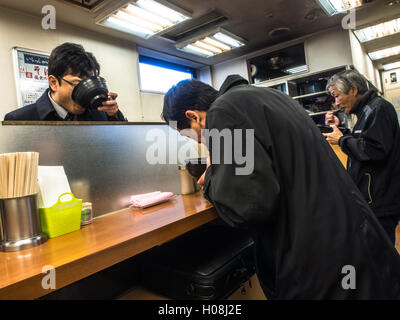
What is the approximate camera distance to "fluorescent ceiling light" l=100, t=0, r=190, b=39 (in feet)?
9.53

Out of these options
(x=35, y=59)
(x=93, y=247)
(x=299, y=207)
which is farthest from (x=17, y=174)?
(x=35, y=59)

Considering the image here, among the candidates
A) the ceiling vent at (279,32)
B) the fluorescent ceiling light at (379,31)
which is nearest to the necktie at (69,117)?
the ceiling vent at (279,32)

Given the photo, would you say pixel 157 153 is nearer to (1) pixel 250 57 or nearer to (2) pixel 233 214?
(2) pixel 233 214

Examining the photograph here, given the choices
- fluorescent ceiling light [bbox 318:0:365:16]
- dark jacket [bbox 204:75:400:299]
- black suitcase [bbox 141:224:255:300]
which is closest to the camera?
dark jacket [bbox 204:75:400:299]

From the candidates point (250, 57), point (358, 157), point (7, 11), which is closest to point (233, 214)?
point (358, 157)

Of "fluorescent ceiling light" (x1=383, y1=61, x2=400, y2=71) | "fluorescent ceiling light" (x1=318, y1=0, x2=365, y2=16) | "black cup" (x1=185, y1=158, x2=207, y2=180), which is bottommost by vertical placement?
"black cup" (x1=185, y1=158, x2=207, y2=180)

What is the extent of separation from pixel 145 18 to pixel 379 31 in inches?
157

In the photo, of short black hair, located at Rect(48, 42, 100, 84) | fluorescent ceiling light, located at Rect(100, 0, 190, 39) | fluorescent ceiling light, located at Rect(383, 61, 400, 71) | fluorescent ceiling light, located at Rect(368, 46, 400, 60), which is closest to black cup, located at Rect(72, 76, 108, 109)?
short black hair, located at Rect(48, 42, 100, 84)

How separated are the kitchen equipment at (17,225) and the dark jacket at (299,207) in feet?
1.80

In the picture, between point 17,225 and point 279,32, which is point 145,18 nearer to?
point 279,32

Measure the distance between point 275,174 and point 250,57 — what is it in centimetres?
486

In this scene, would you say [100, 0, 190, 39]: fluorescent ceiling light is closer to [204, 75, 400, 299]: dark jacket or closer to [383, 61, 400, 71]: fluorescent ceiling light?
[204, 75, 400, 299]: dark jacket

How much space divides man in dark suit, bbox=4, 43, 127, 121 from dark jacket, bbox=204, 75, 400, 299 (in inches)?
34.0

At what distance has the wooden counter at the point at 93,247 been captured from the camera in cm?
58
